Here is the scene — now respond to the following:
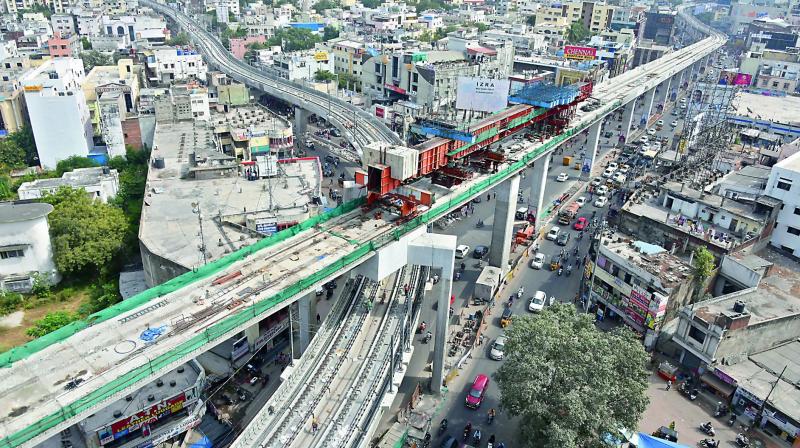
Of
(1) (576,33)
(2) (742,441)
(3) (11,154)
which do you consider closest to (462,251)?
(2) (742,441)

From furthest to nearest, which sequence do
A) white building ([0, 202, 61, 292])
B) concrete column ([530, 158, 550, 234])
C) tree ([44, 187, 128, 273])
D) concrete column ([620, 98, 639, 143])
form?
concrete column ([620, 98, 639, 143]), concrete column ([530, 158, 550, 234]), tree ([44, 187, 128, 273]), white building ([0, 202, 61, 292])

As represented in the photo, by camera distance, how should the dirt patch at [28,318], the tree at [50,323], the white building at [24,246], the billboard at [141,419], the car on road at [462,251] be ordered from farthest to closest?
the car on road at [462,251] → the white building at [24,246] → the tree at [50,323] → the dirt patch at [28,318] → the billboard at [141,419]

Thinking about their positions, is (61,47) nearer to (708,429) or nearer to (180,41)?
(180,41)

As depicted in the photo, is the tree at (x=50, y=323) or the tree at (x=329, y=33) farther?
the tree at (x=329, y=33)

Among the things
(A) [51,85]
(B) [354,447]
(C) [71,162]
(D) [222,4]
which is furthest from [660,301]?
(D) [222,4]

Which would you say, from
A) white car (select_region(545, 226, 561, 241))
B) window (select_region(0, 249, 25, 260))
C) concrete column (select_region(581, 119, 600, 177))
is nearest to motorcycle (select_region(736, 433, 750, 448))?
white car (select_region(545, 226, 561, 241))

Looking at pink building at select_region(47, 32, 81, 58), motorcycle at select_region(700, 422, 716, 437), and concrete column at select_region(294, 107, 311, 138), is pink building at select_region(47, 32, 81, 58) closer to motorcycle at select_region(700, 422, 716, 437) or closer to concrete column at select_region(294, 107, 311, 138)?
concrete column at select_region(294, 107, 311, 138)

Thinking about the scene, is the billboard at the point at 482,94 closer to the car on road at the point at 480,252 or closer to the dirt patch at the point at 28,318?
the car on road at the point at 480,252

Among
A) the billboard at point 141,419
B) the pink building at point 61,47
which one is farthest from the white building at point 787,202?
the pink building at point 61,47
